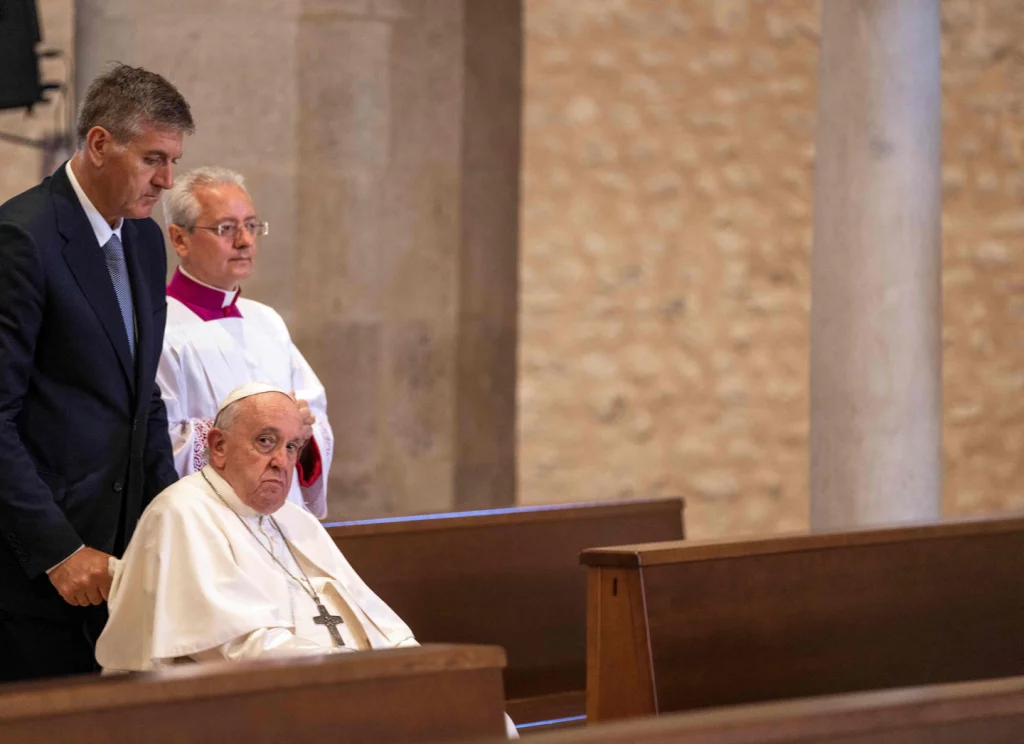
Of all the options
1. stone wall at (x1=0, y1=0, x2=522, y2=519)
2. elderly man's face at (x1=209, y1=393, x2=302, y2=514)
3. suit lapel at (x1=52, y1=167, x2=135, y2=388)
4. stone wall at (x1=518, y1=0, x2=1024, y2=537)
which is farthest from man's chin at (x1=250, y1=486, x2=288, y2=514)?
stone wall at (x1=518, y1=0, x2=1024, y2=537)

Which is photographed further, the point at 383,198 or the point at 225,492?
the point at 383,198

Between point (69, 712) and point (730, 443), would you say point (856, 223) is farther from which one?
point (69, 712)

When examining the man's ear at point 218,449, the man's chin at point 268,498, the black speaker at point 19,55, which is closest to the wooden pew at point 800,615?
the man's chin at point 268,498

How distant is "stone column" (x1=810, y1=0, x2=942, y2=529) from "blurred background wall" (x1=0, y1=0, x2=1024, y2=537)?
1872 mm

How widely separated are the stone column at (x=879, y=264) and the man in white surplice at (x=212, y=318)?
2.30 m

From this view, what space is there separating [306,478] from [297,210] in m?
3.04

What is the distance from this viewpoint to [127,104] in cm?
271

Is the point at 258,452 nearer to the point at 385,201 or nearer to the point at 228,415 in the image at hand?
the point at 228,415

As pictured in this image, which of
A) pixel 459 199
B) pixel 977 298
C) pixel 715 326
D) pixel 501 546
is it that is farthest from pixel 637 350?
pixel 501 546

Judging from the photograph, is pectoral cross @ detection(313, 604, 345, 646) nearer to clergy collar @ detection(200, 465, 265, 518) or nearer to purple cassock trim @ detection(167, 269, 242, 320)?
clergy collar @ detection(200, 465, 265, 518)

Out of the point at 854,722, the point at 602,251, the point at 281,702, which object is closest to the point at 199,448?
the point at 281,702

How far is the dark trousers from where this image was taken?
2770 millimetres

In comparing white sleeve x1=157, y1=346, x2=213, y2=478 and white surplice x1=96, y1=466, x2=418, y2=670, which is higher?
white sleeve x1=157, y1=346, x2=213, y2=478

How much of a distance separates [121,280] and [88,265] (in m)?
0.13
